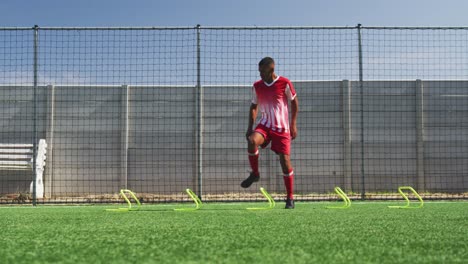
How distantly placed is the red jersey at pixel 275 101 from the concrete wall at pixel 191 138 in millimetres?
3706

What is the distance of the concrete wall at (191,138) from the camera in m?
9.64

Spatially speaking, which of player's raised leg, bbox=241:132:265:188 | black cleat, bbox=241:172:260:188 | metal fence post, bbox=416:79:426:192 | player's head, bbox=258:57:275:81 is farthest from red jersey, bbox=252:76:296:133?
metal fence post, bbox=416:79:426:192

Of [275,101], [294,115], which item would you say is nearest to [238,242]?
[275,101]

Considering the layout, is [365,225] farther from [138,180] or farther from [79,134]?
[79,134]

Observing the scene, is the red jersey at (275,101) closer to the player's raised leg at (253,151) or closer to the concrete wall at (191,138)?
the player's raised leg at (253,151)

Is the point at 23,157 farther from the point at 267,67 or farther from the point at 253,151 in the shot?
the point at 267,67

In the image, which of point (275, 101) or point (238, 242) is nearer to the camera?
point (238, 242)

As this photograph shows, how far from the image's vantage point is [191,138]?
9.73 m

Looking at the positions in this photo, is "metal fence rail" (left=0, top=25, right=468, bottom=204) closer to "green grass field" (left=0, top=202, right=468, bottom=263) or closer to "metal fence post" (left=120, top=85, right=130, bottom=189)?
"metal fence post" (left=120, top=85, right=130, bottom=189)

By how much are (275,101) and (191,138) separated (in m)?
4.04

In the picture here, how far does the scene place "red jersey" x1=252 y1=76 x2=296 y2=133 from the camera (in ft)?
19.3

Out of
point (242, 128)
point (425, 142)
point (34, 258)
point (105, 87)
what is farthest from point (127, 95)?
point (34, 258)

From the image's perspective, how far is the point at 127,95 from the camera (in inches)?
382

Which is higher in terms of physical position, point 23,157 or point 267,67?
point 267,67
